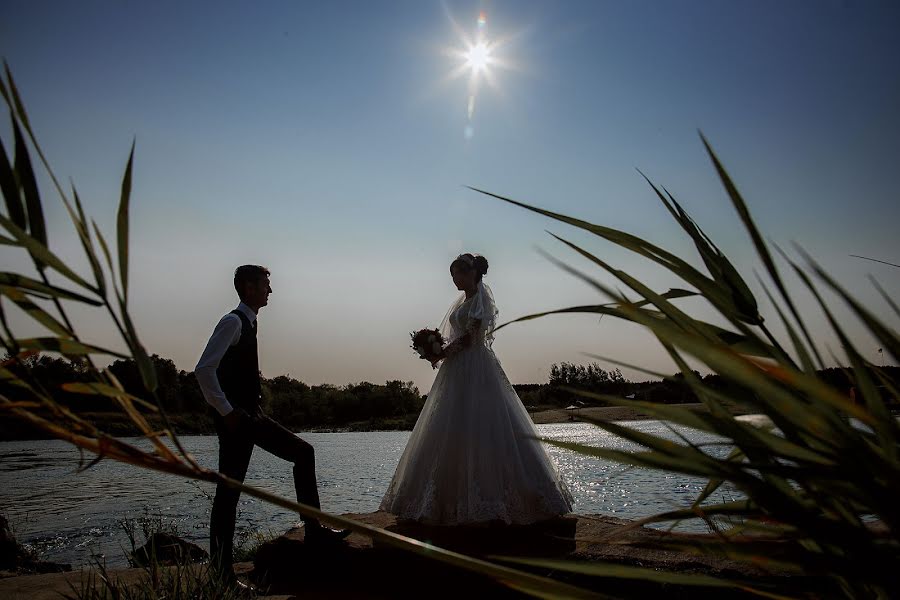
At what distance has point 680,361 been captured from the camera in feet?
2.35

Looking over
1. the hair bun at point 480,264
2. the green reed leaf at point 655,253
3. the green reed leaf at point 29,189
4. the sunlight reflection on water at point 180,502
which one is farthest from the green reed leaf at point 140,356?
the hair bun at point 480,264

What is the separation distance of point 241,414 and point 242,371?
1.26 feet

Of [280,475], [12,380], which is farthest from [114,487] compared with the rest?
[12,380]

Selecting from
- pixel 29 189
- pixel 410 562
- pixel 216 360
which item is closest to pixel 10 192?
pixel 29 189

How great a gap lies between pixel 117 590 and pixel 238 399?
74.9 inches

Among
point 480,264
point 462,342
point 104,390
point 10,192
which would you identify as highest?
point 480,264

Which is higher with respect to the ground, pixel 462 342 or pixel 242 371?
pixel 462 342

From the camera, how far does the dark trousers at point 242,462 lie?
401 centimetres

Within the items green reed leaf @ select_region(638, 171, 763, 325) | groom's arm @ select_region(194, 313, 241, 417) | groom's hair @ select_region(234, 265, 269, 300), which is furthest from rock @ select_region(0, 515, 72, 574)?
green reed leaf @ select_region(638, 171, 763, 325)

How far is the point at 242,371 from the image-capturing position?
4.53 m

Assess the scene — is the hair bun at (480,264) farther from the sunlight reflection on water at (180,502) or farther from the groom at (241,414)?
the sunlight reflection on water at (180,502)

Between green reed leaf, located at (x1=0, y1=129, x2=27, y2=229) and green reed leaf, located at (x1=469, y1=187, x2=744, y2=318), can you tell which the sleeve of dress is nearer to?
green reed leaf, located at (x1=469, y1=187, x2=744, y2=318)

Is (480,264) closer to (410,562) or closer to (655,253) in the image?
(410,562)

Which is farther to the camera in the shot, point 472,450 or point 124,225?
point 472,450
